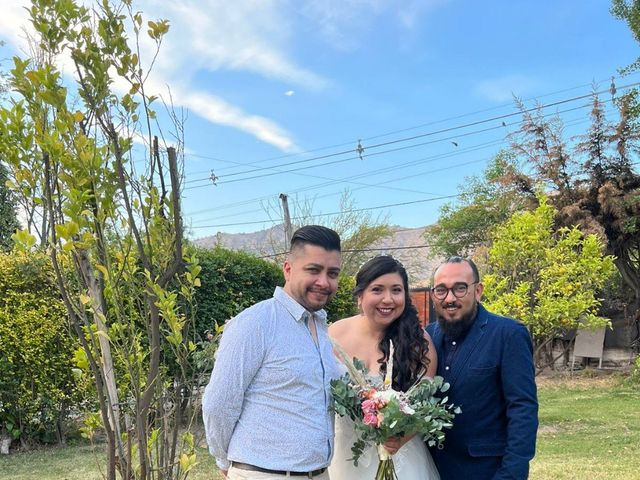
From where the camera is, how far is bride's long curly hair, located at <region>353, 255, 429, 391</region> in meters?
2.73

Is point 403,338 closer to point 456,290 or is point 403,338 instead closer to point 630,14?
point 456,290

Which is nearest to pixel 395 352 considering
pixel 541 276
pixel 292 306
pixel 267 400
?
pixel 292 306

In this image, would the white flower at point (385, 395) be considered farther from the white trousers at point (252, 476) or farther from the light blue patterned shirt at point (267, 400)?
the white trousers at point (252, 476)

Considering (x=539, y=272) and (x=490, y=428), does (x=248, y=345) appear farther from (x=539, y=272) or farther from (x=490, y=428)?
(x=539, y=272)

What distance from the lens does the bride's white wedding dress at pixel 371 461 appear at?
273 centimetres

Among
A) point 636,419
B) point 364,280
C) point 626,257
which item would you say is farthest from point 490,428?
point 626,257

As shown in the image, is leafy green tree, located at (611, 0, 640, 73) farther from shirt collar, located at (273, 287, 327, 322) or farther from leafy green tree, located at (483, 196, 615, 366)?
shirt collar, located at (273, 287, 327, 322)

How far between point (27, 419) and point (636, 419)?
9029 mm

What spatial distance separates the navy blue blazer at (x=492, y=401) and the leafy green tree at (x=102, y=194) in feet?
3.76

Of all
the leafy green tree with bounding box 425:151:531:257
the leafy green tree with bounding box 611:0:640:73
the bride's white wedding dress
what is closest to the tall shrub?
the bride's white wedding dress

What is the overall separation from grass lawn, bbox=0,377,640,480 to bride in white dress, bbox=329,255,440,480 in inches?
87.8

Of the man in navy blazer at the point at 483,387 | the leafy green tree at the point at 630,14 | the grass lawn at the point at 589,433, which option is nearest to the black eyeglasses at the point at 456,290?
the man in navy blazer at the point at 483,387

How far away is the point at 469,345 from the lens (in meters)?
2.67

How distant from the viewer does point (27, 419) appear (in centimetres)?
778
